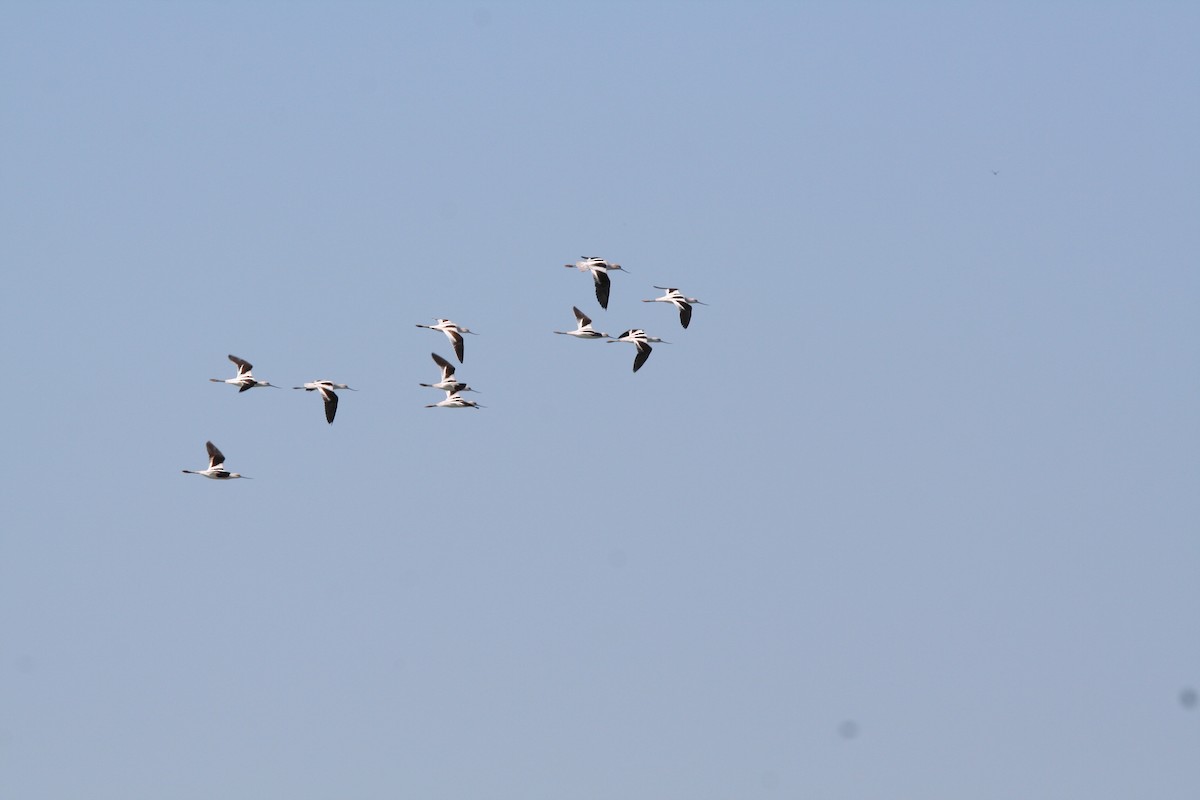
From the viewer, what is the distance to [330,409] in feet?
395

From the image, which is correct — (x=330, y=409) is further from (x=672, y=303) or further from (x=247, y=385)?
(x=672, y=303)

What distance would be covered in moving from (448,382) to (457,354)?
4.49ft

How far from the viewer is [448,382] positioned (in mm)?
123750

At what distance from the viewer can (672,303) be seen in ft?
402

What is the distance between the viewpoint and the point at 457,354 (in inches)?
4875

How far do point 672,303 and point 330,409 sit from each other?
16426 mm

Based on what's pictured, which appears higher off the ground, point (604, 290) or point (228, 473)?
point (604, 290)

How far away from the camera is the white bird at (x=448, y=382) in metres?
124

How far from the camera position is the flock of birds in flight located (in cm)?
11625

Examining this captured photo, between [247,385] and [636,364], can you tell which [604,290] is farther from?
[247,385]

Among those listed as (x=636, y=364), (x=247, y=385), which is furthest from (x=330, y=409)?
(x=636, y=364)

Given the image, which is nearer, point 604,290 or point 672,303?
point 604,290

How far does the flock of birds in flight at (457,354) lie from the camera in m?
116

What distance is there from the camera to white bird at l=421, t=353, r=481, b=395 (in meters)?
124
